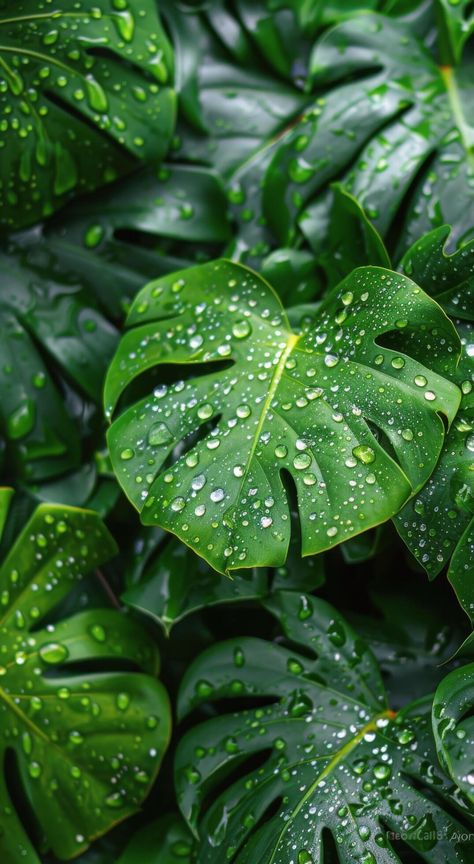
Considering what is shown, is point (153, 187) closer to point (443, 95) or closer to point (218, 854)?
point (443, 95)

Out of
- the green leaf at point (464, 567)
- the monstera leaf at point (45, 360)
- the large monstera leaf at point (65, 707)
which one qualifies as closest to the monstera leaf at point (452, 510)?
the green leaf at point (464, 567)

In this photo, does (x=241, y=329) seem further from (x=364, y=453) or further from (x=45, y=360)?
(x=45, y=360)

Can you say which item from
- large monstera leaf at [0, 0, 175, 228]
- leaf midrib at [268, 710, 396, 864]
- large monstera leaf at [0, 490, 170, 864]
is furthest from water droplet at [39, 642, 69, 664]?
large monstera leaf at [0, 0, 175, 228]

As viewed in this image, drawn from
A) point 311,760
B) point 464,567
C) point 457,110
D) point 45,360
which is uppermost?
point 457,110

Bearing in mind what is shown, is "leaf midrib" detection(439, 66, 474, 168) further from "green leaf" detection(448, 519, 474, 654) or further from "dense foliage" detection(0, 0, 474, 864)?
"green leaf" detection(448, 519, 474, 654)

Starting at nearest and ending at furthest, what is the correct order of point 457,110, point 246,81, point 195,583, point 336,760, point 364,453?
1. point 364,453
2. point 336,760
3. point 195,583
4. point 457,110
5. point 246,81

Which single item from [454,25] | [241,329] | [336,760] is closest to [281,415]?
[241,329]
